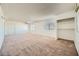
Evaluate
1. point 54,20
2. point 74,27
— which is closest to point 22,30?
point 54,20

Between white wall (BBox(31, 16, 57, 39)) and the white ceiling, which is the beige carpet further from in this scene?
the white ceiling

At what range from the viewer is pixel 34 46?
185 cm

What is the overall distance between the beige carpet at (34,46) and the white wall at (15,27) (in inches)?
3.0

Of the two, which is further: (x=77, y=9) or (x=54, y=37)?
(x=54, y=37)

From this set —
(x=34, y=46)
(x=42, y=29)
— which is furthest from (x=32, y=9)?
(x=34, y=46)

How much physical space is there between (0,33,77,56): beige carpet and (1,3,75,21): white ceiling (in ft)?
1.19

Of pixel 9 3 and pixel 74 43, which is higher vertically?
pixel 9 3

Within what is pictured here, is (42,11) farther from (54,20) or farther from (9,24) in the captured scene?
(9,24)

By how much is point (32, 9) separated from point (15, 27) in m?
0.45

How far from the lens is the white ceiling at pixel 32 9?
1799 mm

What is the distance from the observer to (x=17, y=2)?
5.89 feet

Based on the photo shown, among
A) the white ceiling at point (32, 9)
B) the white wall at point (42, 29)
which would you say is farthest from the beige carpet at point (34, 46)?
the white ceiling at point (32, 9)

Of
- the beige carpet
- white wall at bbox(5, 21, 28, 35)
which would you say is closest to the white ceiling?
white wall at bbox(5, 21, 28, 35)

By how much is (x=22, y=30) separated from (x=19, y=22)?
0.51 ft
